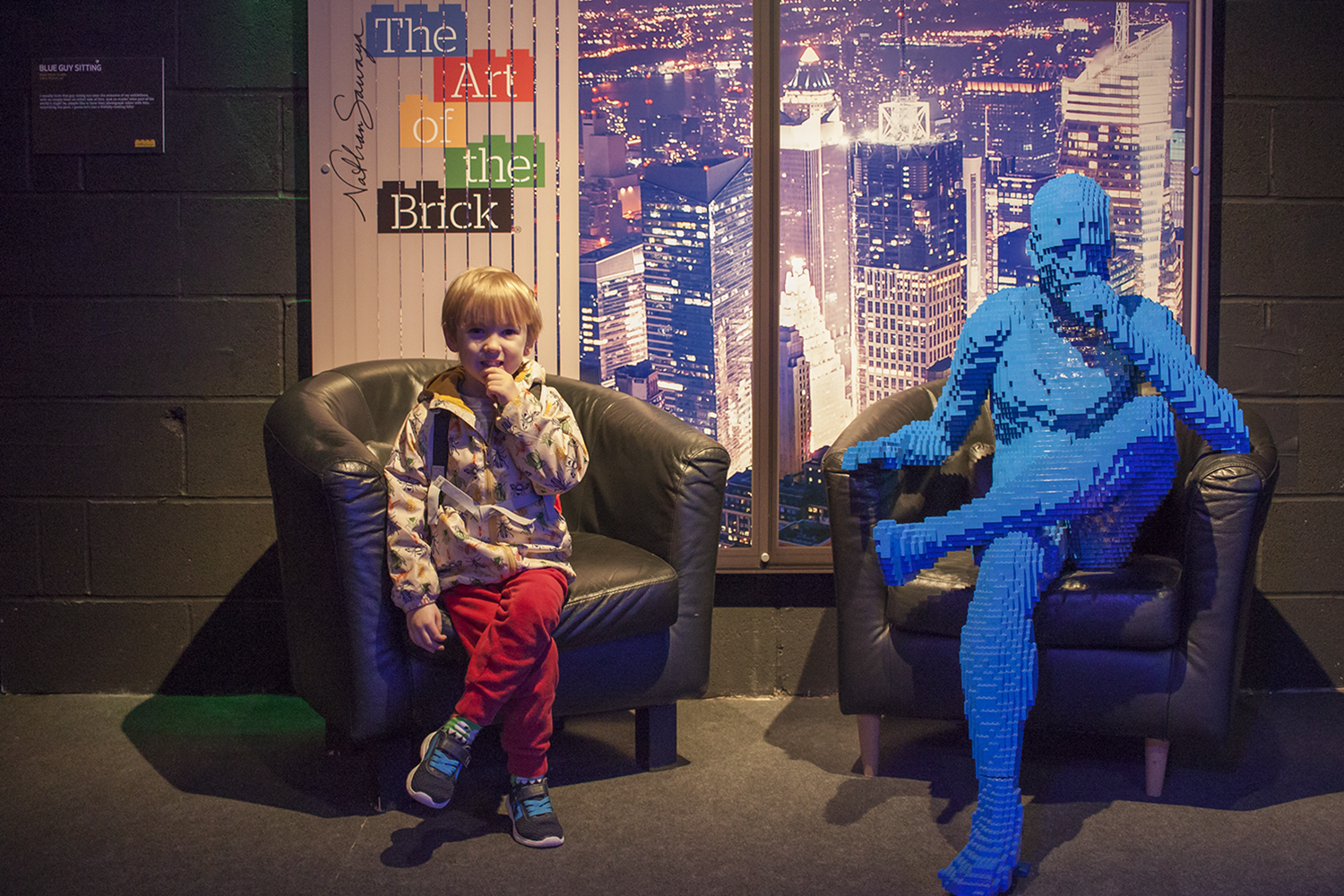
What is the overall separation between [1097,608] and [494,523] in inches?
43.9

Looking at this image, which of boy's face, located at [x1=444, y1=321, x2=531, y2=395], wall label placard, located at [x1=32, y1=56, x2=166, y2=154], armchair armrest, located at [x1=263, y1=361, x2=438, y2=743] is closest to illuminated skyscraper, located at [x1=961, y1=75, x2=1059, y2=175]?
boy's face, located at [x1=444, y1=321, x2=531, y2=395]

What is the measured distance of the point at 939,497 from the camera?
2.47m

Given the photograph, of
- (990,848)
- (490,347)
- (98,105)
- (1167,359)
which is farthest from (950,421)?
(98,105)

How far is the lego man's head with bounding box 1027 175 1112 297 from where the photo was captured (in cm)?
195

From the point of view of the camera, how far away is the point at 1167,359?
1.92 m

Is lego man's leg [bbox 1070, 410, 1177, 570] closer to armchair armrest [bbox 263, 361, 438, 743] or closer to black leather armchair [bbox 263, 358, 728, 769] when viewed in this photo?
black leather armchair [bbox 263, 358, 728, 769]

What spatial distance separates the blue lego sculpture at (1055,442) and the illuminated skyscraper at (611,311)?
101 cm

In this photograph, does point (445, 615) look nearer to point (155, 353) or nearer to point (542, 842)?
point (542, 842)

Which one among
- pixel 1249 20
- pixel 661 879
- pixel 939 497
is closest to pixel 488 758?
pixel 661 879

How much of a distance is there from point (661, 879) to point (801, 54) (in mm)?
1947

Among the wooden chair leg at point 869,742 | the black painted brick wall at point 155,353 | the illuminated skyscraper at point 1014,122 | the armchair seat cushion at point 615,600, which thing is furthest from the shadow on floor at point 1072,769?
the black painted brick wall at point 155,353

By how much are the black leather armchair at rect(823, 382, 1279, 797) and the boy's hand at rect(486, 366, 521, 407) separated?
2.11 feet

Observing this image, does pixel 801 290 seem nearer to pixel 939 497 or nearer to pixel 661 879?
pixel 939 497

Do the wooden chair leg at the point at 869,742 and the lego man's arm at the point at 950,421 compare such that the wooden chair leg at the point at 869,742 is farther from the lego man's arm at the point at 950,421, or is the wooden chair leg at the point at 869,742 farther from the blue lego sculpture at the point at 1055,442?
the lego man's arm at the point at 950,421
